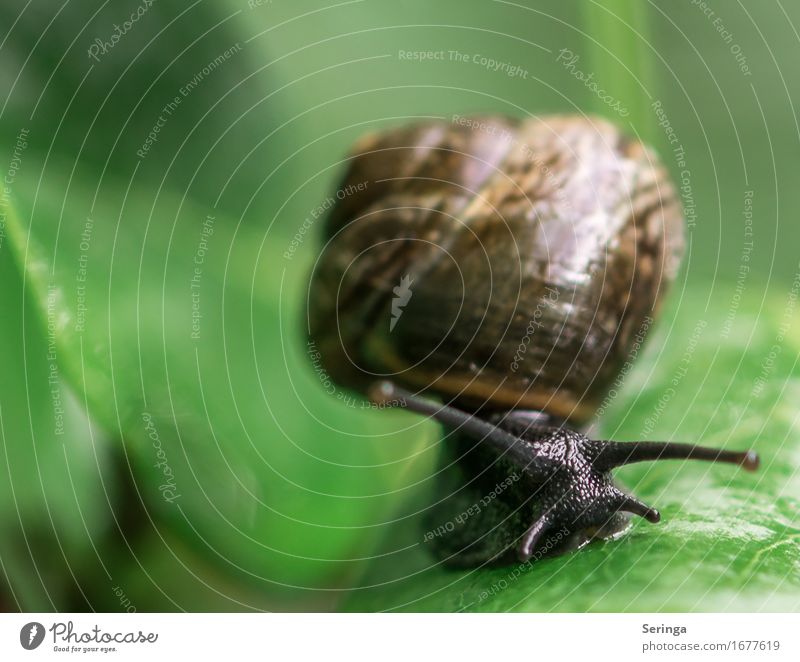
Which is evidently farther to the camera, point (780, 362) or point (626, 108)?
point (626, 108)

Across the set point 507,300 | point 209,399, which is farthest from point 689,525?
point 209,399

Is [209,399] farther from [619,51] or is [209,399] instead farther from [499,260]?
[619,51]

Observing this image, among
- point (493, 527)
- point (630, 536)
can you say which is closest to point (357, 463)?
point (493, 527)

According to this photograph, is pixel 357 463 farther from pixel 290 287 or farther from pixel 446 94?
pixel 446 94

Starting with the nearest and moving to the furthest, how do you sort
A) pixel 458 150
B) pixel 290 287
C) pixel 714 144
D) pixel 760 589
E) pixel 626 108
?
pixel 760 589 < pixel 458 150 < pixel 290 287 < pixel 626 108 < pixel 714 144

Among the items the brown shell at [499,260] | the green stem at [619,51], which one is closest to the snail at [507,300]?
the brown shell at [499,260]

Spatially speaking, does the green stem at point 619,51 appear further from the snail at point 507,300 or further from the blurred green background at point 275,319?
the snail at point 507,300

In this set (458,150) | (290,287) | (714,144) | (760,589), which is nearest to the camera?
(760,589)
